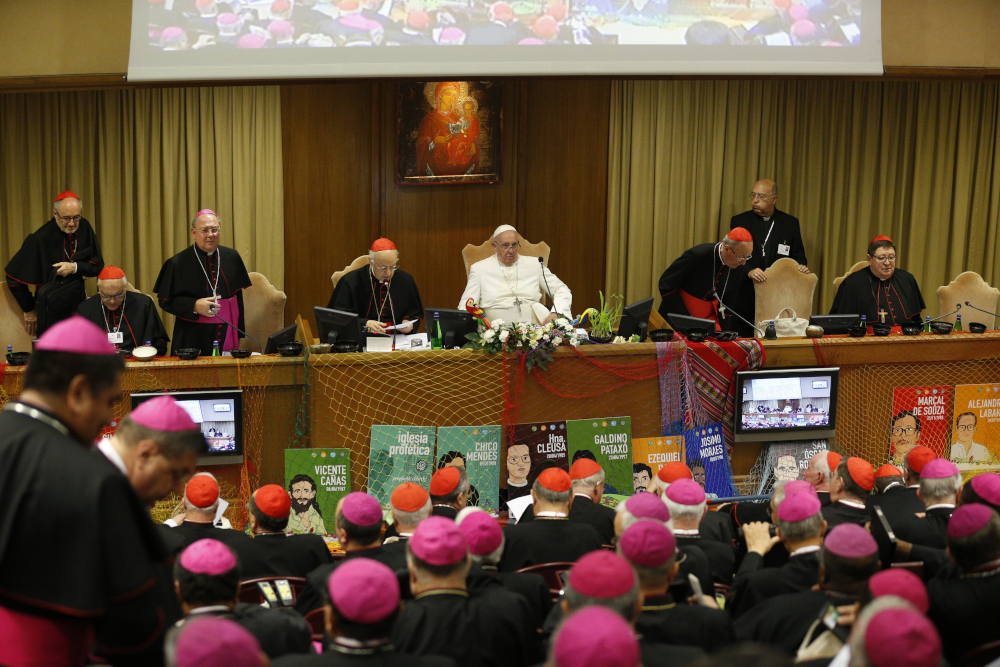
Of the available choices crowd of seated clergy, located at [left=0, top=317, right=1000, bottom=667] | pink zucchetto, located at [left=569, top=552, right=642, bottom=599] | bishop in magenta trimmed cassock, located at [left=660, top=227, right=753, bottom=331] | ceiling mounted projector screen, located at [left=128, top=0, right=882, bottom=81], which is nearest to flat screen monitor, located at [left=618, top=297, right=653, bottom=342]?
bishop in magenta trimmed cassock, located at [left=660, top=227, right=753, bottom=331]

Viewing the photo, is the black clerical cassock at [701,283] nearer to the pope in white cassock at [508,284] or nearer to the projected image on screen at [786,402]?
the pope in white cassock at [508,284]

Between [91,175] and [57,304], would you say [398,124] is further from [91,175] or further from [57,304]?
[57,304]

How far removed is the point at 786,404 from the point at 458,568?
132 inches

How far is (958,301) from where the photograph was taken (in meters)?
7.22

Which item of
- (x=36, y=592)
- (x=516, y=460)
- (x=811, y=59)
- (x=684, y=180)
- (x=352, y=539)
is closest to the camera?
(x=36, y=592)

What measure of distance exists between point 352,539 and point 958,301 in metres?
5.76

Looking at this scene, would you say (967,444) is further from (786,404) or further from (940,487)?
(940,487)

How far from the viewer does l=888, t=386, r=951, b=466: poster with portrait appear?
18.4ft

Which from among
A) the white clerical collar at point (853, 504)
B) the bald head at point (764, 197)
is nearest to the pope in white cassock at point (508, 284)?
the bald head at point (764, 197)

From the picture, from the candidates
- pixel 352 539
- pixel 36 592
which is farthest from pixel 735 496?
pixel 36 592

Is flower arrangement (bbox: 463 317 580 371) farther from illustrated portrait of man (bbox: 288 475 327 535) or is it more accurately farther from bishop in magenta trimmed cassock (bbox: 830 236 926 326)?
bishop in magenta trimmed cassock (bbox: 830 236 926 326)

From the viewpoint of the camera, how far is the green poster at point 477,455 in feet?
16.9

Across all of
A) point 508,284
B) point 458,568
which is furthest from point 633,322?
point 458,568

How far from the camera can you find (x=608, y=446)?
207 inches
